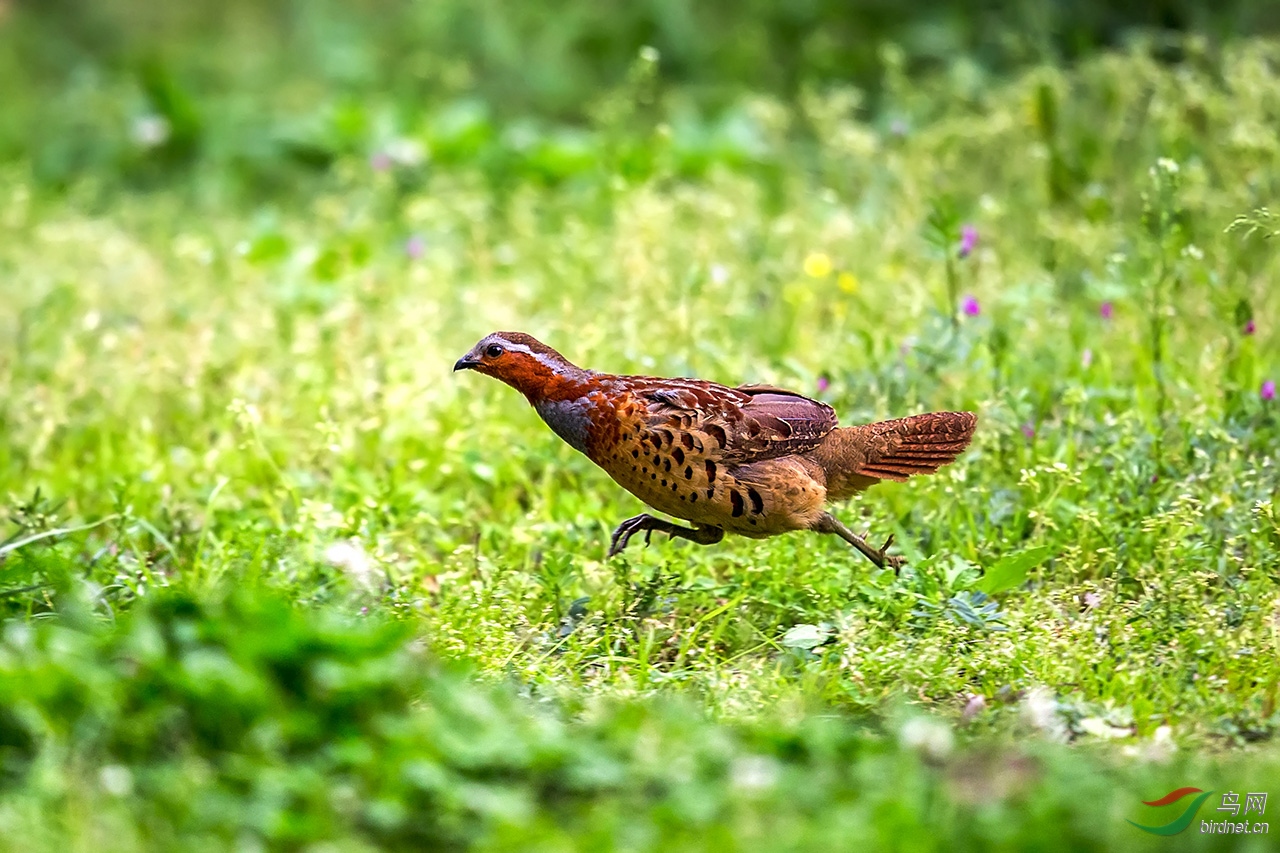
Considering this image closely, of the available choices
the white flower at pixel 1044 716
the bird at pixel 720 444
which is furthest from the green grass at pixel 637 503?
the bird at pixel 720 444

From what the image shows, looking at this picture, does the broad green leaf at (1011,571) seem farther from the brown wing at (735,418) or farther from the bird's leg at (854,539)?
the brown wing at (735,418)

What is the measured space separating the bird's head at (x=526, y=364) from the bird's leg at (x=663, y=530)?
0.47 meters

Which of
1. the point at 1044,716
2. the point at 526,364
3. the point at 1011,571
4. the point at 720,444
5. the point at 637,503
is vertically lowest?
the point at 1044,716

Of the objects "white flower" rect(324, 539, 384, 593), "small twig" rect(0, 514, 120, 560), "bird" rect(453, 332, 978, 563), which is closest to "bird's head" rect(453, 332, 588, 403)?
"bird" rect(453, 332, 978, 563)

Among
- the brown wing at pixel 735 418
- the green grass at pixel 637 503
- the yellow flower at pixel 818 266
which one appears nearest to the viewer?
the green grass at pixel 637 503

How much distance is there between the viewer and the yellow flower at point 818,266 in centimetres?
641

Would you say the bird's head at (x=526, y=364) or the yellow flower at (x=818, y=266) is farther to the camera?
the yellow flower at (x=818, y=266)

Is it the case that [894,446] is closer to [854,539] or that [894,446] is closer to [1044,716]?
[854,539]

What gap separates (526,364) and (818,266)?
232 centimetres

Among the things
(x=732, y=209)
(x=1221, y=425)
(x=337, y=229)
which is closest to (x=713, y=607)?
(x=1221, y=425)

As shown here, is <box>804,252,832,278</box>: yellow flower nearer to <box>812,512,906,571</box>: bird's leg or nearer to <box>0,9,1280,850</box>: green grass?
<box>0,9,1280,850</box>: green grass

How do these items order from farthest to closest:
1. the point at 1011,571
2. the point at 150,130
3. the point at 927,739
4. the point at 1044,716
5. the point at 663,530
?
the point at 150,130 → the point at 663,530 → the point at 1011,571 → the point at 1044,716 → the point at 927,739

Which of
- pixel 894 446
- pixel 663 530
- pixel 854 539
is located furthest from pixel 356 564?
pixel 894 446

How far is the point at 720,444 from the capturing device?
4.32 metres
